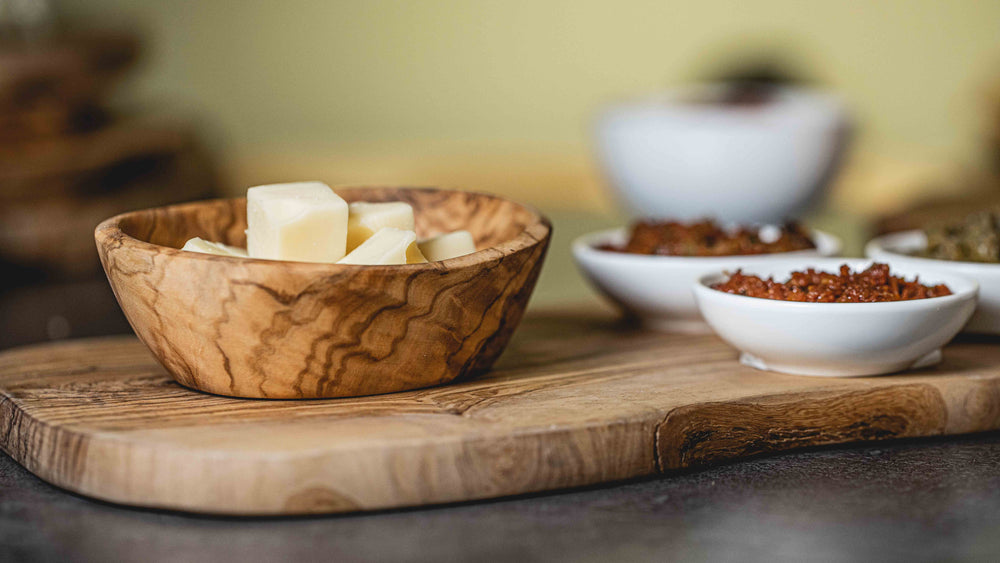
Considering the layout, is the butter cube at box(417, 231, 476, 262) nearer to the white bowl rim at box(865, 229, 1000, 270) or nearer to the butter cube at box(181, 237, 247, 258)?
the butter cube at box(181, 237, 247, 258)

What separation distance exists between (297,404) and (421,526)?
0.21 meters


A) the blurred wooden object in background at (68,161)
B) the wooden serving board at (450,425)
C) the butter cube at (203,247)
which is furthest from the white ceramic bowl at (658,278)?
the blurred wooden object in background at (68,161)

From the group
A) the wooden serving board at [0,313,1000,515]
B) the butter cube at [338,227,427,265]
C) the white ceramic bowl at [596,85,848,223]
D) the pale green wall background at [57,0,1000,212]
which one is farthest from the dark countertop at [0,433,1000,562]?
the pale green wall background at [57,0,1000,212]

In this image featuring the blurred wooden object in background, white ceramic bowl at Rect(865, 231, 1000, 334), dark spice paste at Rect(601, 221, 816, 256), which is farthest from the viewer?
the blurred wooden object in background

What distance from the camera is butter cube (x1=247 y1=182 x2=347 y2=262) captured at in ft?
3.57

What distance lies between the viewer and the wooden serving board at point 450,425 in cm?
93

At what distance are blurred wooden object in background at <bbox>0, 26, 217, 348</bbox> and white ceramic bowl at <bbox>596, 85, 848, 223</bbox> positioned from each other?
1.03 metres

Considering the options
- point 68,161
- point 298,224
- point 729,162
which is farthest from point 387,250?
point 68,161

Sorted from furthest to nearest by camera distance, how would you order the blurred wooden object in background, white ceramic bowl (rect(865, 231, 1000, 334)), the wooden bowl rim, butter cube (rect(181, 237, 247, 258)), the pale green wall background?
the pale green wall background → the blurred wooden object in background → white ceramic bowl (rect(865, 231, 1000, 334)) → butter cube (rect(181, 237, 247, 258)) → the wooden bowl rim

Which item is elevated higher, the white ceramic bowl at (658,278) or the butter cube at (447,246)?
the butter cube at (447,246)

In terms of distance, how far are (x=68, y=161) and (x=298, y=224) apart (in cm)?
202

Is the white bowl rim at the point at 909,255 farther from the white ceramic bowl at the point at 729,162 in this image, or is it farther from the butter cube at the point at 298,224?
the butter cube at the point at 298,224

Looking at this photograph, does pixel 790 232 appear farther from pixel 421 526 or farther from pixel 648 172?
pixel 421 526

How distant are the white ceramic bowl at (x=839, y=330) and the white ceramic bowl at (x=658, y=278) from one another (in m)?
0.16
